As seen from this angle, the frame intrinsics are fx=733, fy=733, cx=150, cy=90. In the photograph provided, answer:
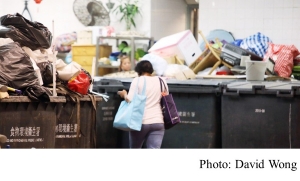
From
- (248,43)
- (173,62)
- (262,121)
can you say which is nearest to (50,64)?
(262,121)

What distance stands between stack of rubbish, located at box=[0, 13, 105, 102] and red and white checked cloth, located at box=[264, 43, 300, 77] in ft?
17.1

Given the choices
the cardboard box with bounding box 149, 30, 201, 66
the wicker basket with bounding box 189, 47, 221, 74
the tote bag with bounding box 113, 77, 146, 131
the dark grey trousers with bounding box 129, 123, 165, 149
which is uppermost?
the cardboard box with bounding box 149, 30, 201, 66

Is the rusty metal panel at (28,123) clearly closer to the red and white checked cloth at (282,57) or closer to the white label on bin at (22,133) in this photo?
the white label on bin at (22,133)

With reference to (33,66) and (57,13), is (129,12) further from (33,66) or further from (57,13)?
(33,66)

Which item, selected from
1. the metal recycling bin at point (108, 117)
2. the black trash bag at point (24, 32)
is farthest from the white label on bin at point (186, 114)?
the black trash bag at point (24, 32)

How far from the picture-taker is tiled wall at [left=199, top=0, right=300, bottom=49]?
13.7m

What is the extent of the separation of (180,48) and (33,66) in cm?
581

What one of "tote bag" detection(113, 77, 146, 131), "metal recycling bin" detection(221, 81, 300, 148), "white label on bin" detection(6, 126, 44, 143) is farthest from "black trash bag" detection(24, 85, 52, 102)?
"metal recycling bin" detection(221, 81, 300, 148)

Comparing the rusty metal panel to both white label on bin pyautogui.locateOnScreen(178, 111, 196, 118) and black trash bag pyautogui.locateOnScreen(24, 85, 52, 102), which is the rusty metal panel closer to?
black trash bag pyautogui.locateOnScreen(24, 85, 52, 102)

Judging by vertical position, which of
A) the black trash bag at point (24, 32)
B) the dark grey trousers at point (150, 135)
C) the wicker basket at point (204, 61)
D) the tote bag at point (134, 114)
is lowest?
the dark grey trousers at point (150, 135)

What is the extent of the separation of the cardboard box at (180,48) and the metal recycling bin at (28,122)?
18.9 ft

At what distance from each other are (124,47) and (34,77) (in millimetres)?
8017

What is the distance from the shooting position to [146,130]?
8156 millimetres

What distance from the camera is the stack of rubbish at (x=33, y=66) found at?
6543mm
